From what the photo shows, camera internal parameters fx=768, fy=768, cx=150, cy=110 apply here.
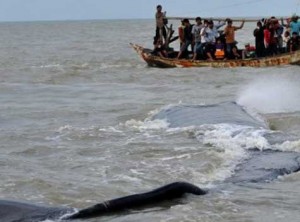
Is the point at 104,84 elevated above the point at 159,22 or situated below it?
below

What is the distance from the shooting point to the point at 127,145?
11.0 metres

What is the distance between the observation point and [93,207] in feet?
21.6

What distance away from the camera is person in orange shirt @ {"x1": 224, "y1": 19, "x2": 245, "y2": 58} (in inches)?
900

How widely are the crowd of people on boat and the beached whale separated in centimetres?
928

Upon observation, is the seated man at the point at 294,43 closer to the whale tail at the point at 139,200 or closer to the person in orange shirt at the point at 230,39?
the person in orange shirt at the point at 230,39

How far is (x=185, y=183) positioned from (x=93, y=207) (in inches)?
40.1

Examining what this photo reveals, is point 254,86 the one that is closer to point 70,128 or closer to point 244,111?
point 244,111

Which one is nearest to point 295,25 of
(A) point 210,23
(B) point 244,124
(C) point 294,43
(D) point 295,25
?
(D) point 295,25

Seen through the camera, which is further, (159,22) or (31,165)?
(159,22)

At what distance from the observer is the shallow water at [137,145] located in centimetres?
740

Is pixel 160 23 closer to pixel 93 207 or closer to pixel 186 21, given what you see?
pixel 186 21

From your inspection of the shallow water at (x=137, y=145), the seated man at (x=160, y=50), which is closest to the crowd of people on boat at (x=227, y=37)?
the seated man at (x=160, y=50)

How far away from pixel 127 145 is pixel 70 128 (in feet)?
7.25

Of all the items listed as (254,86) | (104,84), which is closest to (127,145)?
(254,86)
